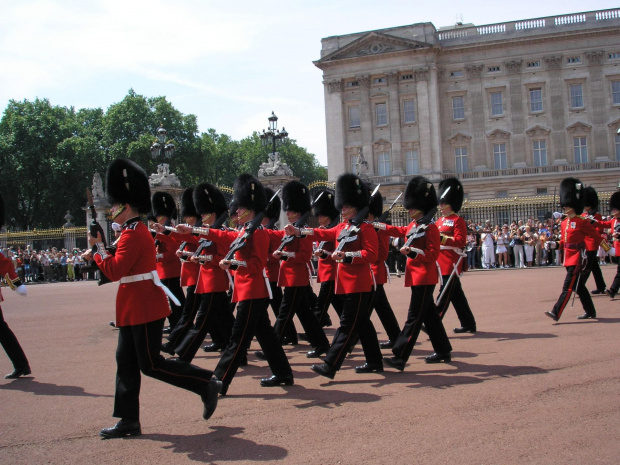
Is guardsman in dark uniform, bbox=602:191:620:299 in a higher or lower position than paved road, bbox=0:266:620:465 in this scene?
higher

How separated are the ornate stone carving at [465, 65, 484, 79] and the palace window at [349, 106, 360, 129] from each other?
7549mm

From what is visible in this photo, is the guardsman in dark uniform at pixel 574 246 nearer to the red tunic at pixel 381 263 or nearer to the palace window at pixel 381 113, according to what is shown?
the red tunic at pixel 381 263

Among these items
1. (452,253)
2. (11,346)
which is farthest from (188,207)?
(452,253)

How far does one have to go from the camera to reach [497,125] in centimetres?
4425

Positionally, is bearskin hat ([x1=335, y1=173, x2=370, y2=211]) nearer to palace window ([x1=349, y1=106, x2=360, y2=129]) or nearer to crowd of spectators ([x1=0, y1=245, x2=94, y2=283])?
crowd of spectators ([x1=0, y1=245, x2=94, y2=283])

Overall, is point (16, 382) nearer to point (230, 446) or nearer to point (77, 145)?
point (230, 446)

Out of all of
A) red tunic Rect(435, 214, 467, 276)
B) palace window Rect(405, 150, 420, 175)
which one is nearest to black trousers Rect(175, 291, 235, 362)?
red tunic Rect(435, 214, 467, 276)

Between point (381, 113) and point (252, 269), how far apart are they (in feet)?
136

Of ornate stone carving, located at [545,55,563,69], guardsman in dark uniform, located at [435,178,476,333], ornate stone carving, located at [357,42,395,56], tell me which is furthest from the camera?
ornate stone carving, located at [357,42,395,56]

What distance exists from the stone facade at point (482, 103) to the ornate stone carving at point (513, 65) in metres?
0.06

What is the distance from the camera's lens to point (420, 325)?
6.36m

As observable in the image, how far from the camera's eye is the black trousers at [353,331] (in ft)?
19.3

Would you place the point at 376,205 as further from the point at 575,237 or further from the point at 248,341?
the point at 248,341

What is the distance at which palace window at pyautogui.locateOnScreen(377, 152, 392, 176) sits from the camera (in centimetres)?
4566
